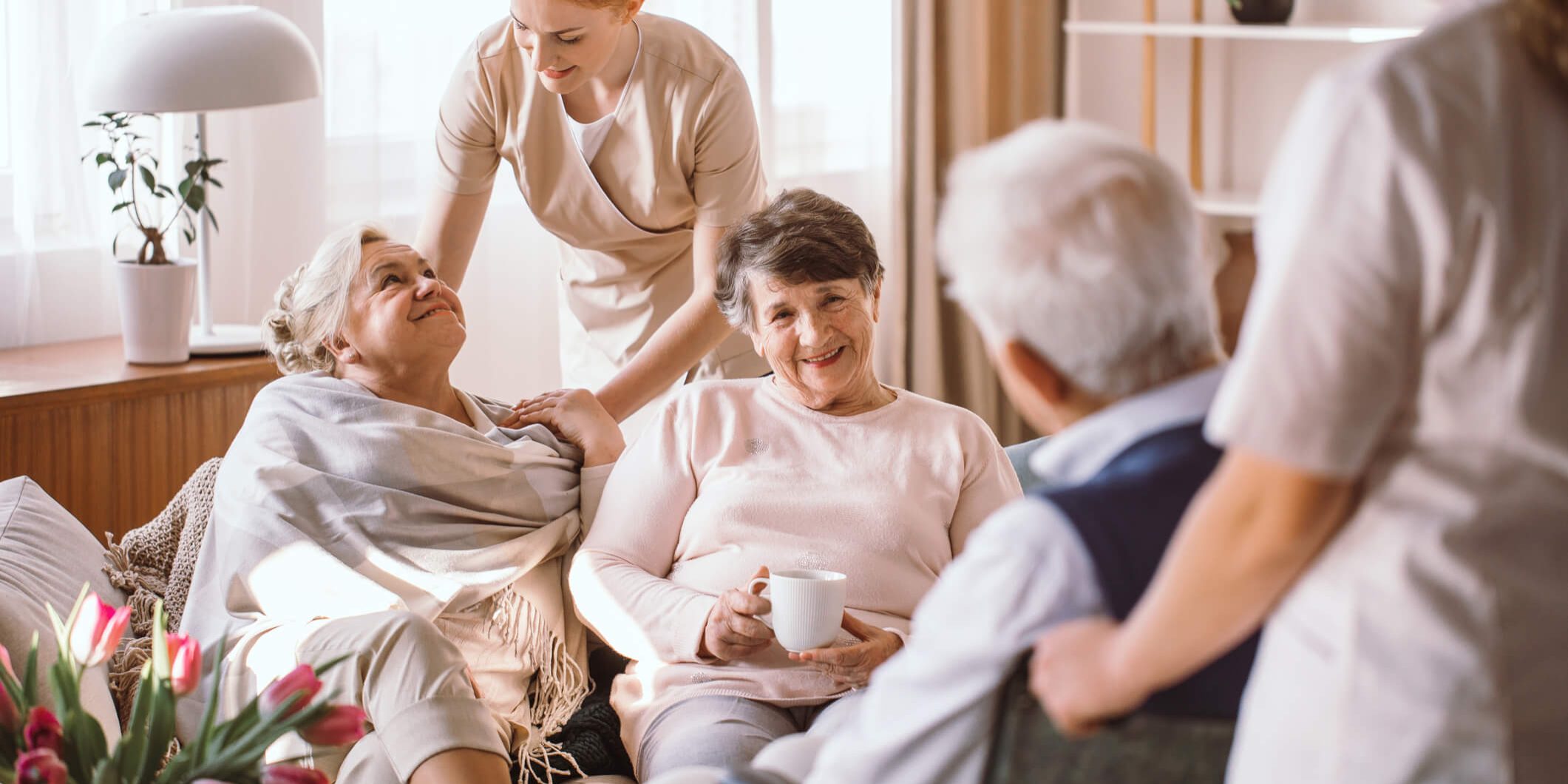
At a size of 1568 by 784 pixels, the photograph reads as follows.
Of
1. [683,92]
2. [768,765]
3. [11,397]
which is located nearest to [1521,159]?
[768,765]

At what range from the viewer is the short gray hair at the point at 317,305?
83.4 inches

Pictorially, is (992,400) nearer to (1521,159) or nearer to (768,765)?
(768,765)

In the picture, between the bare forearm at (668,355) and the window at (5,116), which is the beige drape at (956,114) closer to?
the bare forearm at (668,355)

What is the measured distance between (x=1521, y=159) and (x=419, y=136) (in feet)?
9.76

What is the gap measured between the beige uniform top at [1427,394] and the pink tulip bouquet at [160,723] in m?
0.76

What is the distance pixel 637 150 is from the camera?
95.6 inches

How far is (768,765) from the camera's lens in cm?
120

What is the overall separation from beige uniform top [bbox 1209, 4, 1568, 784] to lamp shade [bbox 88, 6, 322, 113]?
2.07 m

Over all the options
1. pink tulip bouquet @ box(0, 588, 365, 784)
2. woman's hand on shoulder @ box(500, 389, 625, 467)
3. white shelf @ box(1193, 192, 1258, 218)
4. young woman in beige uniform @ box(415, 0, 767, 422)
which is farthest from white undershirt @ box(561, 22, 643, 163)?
white shelf @ box(1193, 192, 1258, 218)

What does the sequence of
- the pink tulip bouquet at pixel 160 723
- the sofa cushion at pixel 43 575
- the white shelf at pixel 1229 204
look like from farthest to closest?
1. the white shelf at pixel 1229 204
2. the sofa cushion at pixel 43 575
3. the pink tulip bouquet at pixel 160 723

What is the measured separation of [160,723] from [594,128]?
4.68ft

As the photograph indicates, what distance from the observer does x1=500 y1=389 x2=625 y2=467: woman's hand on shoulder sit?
221 centimetres

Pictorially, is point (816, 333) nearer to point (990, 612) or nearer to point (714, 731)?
point (714, 731)

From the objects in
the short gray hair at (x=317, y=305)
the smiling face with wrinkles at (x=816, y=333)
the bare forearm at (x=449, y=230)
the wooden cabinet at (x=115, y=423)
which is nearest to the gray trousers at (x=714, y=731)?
the smiling face with wrinkles at (x=816, y=333)
